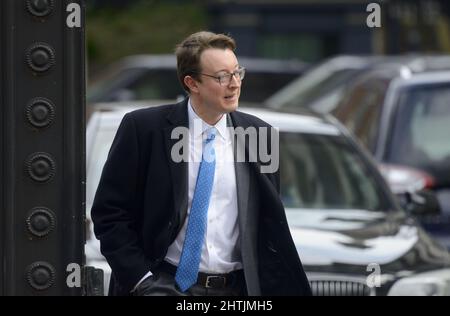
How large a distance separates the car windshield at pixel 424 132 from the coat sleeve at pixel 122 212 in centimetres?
435

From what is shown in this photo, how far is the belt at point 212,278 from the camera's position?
4516 millimetres

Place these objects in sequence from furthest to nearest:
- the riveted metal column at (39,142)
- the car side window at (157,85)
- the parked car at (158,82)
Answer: the car side window at (157,85), the parked car at (158,82), the riveted metal column at (39,142)

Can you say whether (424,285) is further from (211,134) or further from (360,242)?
(211,134)

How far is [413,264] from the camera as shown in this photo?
6.45m

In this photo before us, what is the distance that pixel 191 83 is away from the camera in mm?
4566

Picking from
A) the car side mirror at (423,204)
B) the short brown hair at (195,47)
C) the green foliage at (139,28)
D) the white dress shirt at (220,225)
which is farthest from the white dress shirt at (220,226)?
the green foliage at (139,28)

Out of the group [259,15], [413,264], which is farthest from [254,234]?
[259,15]

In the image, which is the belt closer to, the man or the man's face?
the man

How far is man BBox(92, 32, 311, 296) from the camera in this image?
4477 mm

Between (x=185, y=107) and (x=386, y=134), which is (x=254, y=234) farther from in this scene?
(x=386, y=134)

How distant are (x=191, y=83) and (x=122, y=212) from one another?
1.63 feet

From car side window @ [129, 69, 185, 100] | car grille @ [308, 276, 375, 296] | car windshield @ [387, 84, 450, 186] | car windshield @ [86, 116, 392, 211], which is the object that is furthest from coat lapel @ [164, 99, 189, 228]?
car side window @ [129, 69, 185, 100]

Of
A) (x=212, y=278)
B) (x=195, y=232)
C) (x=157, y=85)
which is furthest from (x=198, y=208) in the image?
(x=157, y=85)

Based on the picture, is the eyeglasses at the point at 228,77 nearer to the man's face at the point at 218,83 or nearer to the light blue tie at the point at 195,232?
the man's face at the point at 218,83
